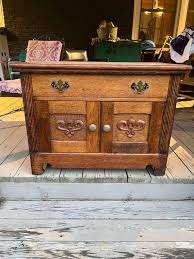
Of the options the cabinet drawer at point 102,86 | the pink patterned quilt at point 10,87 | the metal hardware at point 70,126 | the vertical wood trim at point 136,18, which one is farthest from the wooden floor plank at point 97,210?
the vertical wood trim at point 136,18

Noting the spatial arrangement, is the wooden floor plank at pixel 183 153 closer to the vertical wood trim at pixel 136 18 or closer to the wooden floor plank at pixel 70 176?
the wooden floor plank at pixel 70 176

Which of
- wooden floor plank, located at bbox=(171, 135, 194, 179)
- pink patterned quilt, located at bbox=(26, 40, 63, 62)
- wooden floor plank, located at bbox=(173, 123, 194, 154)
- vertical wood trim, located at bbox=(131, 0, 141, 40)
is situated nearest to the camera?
wooden floor plank, located at bbox=(171, 135, 194, 179)

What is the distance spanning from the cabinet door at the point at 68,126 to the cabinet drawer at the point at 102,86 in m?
0.06

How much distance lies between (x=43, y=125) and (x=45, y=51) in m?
1.90

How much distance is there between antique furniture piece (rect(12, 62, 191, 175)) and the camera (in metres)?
1.21

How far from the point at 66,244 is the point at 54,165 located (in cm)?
44

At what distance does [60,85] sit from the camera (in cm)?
123

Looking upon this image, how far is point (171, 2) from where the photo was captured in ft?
16.5

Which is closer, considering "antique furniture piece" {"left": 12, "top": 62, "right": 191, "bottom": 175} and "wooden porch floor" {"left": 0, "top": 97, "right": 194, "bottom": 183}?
"antique furniture piece" {"left": 12, "top": 62, "right": 191, "bottom": 175}

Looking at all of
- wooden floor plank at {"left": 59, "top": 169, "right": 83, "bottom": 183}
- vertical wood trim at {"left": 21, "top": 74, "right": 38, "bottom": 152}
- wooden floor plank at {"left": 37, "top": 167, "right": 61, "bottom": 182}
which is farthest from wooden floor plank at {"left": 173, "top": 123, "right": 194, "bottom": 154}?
vertical wood trim at {"left": 21, "top": 74, "right": 38, "bottom": 152}

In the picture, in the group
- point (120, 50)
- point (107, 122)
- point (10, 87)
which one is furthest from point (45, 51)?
point (107, 122)

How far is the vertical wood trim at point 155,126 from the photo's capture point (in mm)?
1286

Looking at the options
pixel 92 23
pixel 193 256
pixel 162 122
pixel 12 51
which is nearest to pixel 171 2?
pixel 92 23

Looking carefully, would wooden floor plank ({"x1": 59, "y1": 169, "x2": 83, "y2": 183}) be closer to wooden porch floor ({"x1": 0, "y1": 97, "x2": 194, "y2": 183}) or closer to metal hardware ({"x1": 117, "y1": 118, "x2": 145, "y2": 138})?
wooden porch floor ({"x1": 0, "y1": 97, "x2": 194, "y2": 183})
